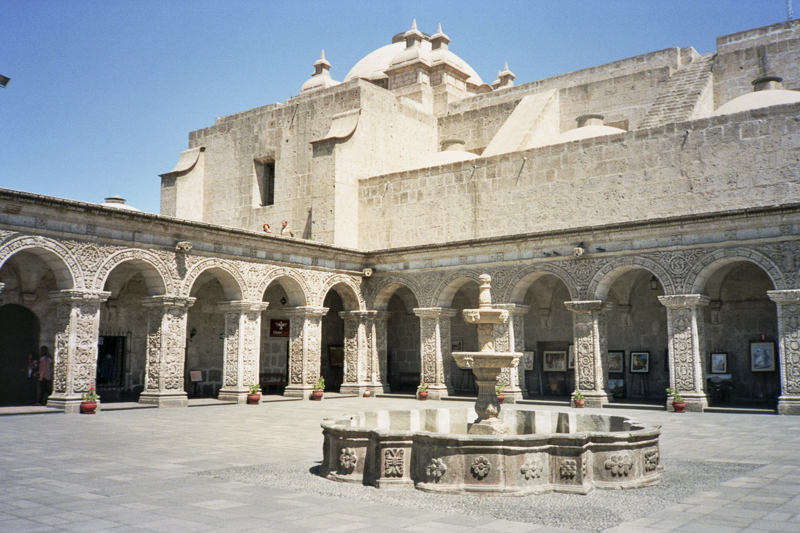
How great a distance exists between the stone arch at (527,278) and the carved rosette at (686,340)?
2.50m

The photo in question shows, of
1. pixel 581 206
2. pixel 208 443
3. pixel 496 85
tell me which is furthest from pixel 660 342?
pixel 496 85

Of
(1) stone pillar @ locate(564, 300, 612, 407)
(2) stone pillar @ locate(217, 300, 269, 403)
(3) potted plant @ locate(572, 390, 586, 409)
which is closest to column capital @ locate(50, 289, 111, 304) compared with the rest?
(2) stone pillar @ locate(217, 300, 269, 403)

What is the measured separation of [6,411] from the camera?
13414 mm

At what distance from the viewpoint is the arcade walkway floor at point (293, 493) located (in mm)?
5477

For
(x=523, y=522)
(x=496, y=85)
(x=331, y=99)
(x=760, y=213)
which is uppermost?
(x=496, y=85)

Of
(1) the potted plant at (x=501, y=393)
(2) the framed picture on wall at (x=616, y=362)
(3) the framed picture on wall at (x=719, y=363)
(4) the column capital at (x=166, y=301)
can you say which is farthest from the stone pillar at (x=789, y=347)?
(4) the column capital at (x=166, y=301)

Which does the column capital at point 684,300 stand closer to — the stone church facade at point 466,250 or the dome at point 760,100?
the stone church facade at point 466,250

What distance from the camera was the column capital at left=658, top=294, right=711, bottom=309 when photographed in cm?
1460

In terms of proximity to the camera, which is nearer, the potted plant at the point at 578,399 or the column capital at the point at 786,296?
the column capital at the point at 786,296

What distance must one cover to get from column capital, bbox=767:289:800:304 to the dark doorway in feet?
52.9

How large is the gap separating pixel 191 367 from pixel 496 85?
2309cm

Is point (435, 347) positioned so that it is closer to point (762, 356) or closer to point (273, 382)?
point (273, 382)

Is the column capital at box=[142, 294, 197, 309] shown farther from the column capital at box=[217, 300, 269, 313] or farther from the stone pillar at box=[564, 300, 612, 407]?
the stone pillar at box=[564, 300, 612, 407]

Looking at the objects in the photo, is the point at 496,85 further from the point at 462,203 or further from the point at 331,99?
the point at 462,203
